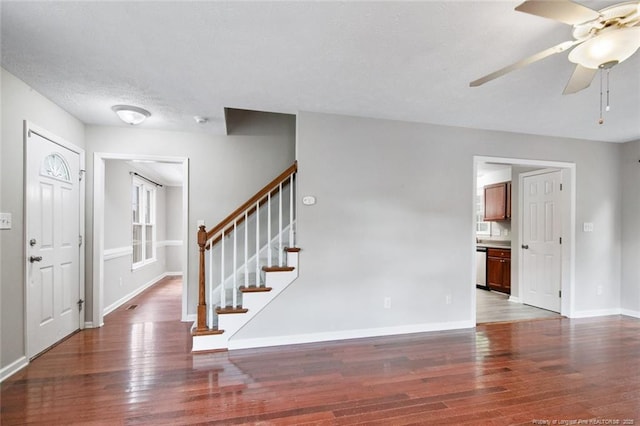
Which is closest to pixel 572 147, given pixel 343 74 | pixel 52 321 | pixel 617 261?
pixel 617 261

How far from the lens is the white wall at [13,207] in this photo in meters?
2.51

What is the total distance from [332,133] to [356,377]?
2.40 m

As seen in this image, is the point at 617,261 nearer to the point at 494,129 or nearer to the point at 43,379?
the point at 494,129

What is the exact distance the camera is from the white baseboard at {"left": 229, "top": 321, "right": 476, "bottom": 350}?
10.7 ft

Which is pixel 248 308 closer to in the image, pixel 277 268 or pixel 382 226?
pixel 277 268

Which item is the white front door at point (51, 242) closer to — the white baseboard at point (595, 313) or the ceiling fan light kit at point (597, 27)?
the ceiling fan light kit at point (597, 27)

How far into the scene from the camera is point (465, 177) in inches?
155

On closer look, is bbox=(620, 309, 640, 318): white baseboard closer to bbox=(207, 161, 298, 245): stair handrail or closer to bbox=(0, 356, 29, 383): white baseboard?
bbox=(207, 161, 298, 245): stair handrail

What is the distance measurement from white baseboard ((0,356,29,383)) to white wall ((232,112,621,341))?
1780 mm

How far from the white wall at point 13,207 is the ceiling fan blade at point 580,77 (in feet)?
13.3

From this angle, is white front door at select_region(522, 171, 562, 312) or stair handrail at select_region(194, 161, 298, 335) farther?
→ white front door at select_region(522, 171, 562, 312)

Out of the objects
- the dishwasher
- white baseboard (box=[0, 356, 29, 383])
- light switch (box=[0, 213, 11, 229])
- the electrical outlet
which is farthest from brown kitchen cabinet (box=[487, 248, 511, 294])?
light switch (box=[0, 213, 11, 229])

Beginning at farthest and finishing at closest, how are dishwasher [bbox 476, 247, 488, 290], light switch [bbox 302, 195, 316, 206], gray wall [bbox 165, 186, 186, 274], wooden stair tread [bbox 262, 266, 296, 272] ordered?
gray wall [bbox 165, 186, 186, 274], dishwasher [bbox 476, 247, 488, 290], light switch [bbox 302, 195, 316, 206], wooden stair tread [bbox 262, 266, 296, 272]

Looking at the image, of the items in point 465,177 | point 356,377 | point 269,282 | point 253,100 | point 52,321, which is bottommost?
point 356,377
